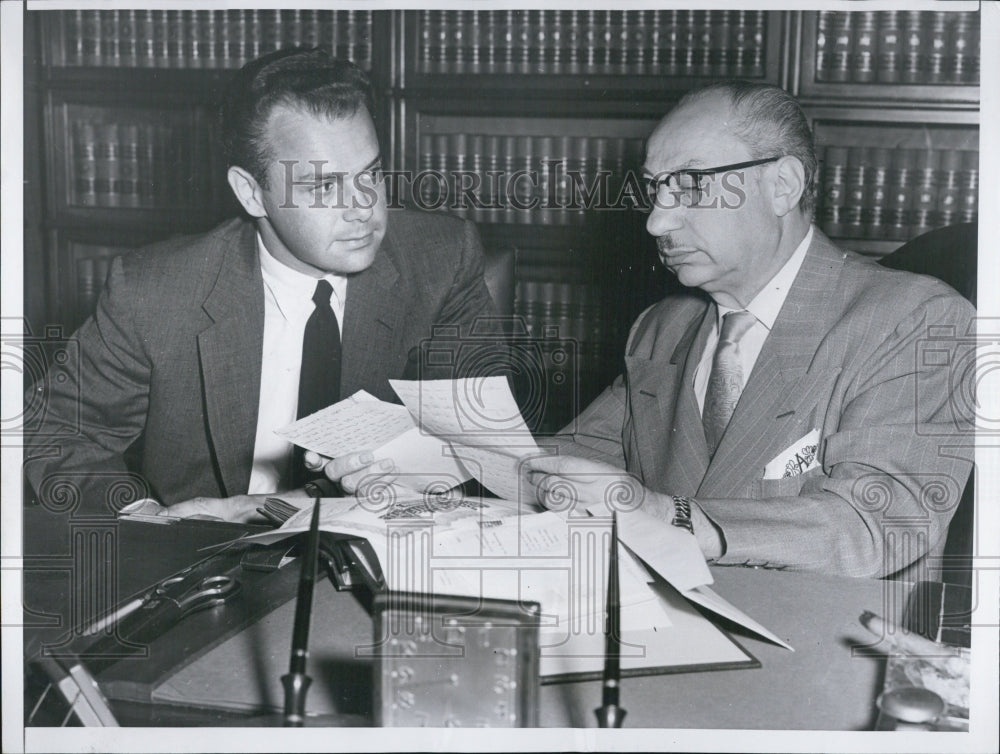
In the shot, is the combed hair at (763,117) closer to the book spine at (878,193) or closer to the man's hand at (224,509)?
the book spine at (878,193)

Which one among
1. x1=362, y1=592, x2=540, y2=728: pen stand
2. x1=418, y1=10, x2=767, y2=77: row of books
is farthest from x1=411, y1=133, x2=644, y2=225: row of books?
x1=362, y1=592, x2=540, y2=728: pen stand

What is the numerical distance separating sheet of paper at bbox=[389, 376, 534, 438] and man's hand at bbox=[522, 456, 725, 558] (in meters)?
0.06

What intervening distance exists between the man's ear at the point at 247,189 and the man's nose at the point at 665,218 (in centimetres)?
80

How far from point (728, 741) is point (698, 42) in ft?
6.29

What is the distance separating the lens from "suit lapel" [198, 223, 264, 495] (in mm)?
1750

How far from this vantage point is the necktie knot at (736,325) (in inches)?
61.9

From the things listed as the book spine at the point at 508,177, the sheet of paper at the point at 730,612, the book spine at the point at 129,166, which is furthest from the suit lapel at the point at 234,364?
the sheet of paper at the point at 730,612

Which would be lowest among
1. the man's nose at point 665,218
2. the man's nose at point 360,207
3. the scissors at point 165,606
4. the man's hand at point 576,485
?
the scissors at point 165,606

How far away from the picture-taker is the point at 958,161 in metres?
2.31

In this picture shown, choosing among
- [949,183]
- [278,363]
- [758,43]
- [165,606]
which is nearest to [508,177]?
[758,43]

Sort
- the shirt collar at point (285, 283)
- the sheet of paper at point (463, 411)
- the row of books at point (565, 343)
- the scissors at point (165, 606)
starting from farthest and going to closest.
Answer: the row of books at point (565, 343)
the shirt collar at point (285, 283)
the sheet of paper at point (463, 411)
the scissors at point (165, 606)

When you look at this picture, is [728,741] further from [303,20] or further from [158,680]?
[303,20]

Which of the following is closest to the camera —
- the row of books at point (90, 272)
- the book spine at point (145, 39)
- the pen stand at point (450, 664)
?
the pen stand at point (450, 664)

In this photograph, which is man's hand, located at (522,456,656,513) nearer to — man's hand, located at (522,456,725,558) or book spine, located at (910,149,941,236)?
man's hand, located at (522,456,725,558)
